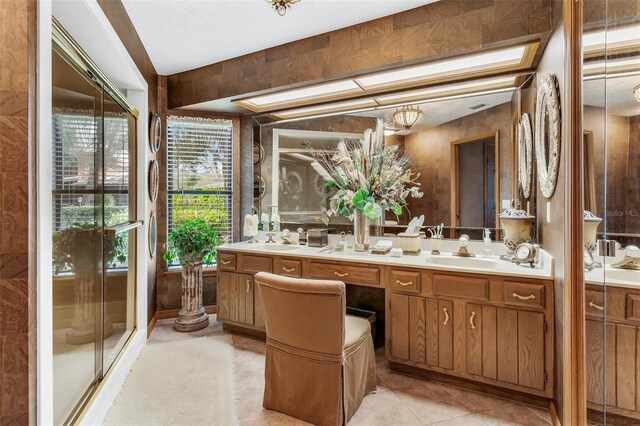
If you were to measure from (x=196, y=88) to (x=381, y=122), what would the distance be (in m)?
2.07

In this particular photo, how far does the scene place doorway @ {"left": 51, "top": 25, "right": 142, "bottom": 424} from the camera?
1845 mm

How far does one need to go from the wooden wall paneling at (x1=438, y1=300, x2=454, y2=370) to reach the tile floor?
220 mm

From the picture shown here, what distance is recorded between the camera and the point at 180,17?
2.59m

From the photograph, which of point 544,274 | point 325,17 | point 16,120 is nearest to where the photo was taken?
point 16,120

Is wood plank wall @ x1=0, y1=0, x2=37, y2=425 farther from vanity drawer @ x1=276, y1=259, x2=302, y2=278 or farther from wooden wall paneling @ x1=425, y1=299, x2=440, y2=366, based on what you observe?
wooden wall paneling @ x1=425, y1=299, x2=440, y2=366

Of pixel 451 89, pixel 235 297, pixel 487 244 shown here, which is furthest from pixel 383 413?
pixel 451 89

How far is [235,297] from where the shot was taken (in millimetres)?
3291

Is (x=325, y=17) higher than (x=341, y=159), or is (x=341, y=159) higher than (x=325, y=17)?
(x=325, y=17)

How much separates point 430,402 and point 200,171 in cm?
336

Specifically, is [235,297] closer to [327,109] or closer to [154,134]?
[154,134]

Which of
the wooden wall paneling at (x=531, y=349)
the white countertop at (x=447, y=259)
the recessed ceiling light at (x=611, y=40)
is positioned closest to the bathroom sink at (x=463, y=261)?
the white countertop at (x=447, y=259)

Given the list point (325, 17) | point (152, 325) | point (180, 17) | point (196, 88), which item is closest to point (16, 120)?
point (180, 17)

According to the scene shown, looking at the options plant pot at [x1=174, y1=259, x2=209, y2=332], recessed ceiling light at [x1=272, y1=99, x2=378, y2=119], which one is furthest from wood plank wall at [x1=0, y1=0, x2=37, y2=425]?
recessed ceiling light at [x1=272, y1=99, x2=378, y2=119]

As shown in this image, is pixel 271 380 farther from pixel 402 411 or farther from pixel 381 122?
pixel 381 122
